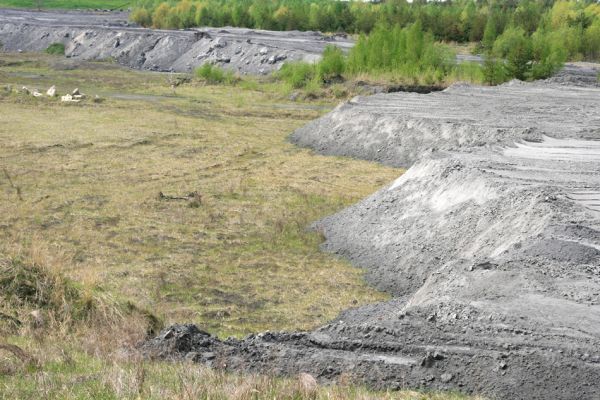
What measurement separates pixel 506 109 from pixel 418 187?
12.4 metres

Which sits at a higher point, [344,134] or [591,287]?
[591,287]

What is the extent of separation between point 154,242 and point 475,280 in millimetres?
7244

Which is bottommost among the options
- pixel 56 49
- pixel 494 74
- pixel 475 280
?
pixel 56 49

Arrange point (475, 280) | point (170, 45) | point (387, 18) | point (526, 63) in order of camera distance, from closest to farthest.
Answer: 1. point (475, 280)
2. point (526, 63)
3. point (170, 45)
4. point (387, 18)

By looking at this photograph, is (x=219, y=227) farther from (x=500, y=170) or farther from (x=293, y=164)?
(x=293, y=164)

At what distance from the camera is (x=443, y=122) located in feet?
81.5

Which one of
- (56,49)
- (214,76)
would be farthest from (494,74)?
(56,49)

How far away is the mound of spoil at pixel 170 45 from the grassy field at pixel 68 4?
3604 centimetres

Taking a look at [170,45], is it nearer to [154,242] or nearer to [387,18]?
[387,18]

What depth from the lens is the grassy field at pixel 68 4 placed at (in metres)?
118

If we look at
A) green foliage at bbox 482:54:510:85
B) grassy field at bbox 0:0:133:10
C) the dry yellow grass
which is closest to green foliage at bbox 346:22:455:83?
green foliage at bbox 482:54:510:85

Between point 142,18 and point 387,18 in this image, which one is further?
point 142,18

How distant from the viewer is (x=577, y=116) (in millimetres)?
24562

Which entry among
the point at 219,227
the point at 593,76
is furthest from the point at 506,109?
the point at 593,76
